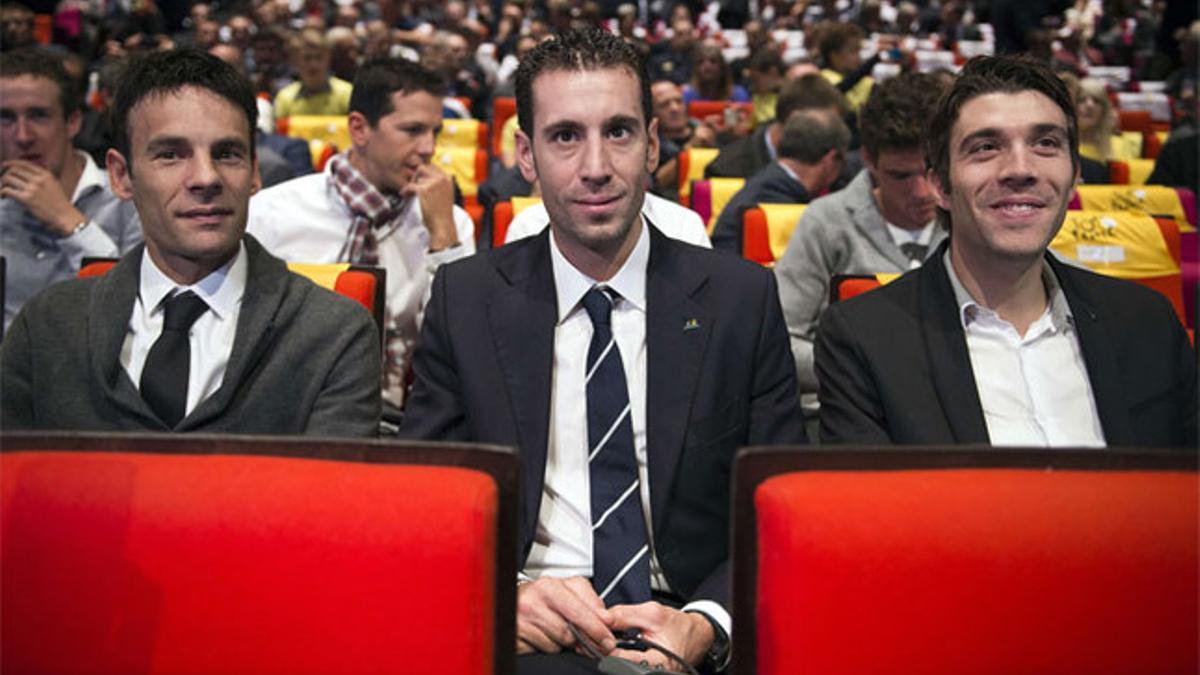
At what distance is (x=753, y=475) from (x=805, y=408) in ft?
5.79

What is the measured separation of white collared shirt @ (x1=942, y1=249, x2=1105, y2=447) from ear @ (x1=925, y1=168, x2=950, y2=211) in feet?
0.35

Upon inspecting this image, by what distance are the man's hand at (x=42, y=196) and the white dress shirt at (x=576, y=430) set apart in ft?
5.68

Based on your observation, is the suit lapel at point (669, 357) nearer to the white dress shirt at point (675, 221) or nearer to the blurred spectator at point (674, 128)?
the white dress shirt at point (675, 221)

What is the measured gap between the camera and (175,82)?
1864 mm

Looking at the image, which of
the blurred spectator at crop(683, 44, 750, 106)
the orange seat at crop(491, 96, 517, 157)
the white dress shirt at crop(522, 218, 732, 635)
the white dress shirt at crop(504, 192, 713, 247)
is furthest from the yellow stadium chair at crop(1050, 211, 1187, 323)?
the blurred spectator at crop(683, 44, 750, 106)

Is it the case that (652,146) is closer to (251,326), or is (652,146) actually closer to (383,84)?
(251,326)

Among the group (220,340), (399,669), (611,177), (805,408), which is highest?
(611,177)

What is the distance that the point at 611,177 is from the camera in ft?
5.57

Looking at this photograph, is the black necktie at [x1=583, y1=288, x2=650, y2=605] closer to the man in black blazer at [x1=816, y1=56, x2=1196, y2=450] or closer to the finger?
the finger

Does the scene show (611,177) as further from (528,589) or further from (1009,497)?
(1009,497)

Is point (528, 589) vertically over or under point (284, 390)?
under

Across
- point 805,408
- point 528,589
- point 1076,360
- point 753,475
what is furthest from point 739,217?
point 753,475

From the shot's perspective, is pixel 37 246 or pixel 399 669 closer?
pixel 399 669

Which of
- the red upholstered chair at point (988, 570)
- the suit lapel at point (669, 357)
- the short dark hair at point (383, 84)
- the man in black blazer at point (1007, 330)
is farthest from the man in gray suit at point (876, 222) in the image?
the red upholstered chair at point (988, 570)
